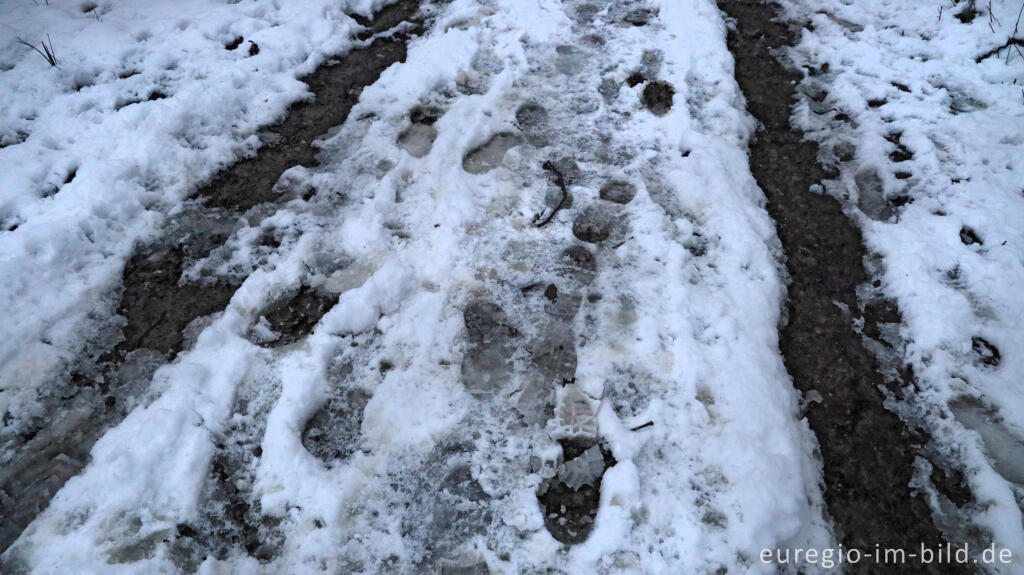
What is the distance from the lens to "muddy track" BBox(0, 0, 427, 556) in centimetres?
214

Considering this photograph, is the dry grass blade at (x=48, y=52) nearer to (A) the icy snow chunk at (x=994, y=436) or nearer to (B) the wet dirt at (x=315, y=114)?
(B) the wet dirt at (x=315, y=114)

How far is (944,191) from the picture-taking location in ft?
10.5

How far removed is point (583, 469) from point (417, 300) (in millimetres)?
1081

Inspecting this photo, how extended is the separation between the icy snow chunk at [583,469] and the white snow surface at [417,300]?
0.06m

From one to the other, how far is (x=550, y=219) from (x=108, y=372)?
2155 mm

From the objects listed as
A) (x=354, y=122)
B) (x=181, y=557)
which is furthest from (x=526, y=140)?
(x=181, y=557)

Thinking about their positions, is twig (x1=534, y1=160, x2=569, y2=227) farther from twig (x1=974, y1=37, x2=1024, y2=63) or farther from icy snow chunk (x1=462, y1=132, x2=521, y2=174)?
twig (x1=974, y1=37, x2=1024, y2=63)

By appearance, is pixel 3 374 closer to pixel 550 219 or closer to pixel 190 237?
pixel 190 237

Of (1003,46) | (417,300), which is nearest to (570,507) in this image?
(417,300)

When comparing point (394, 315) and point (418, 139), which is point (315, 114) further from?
point (394, 315)

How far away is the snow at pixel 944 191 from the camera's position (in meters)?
2.39

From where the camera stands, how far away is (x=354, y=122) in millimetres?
3623

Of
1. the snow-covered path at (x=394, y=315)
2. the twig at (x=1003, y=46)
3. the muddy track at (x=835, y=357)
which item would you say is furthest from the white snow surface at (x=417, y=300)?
the twig at (x=1003, y=46)

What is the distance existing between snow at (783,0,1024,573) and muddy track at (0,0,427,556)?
2840 mm
